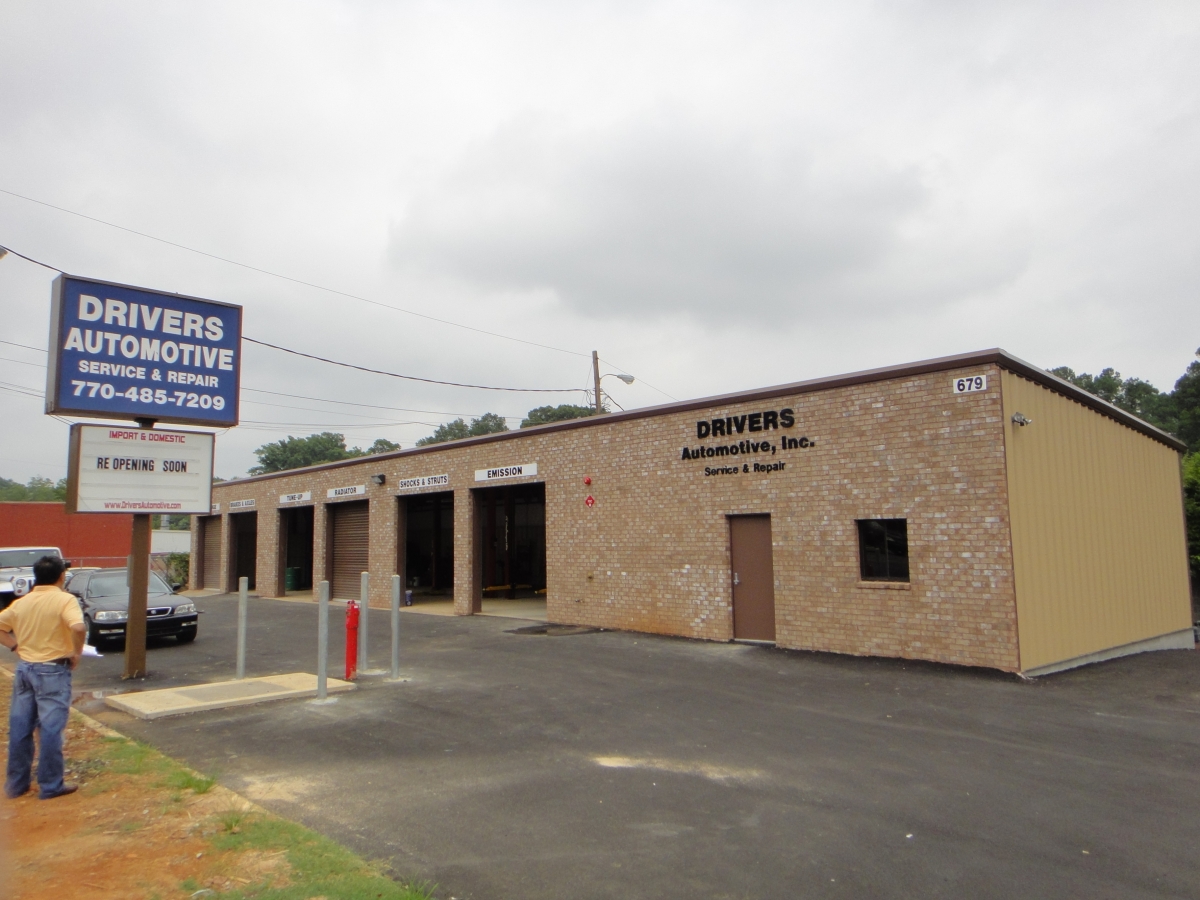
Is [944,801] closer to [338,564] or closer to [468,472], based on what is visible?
[468,472]

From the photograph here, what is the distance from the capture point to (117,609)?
15.8m

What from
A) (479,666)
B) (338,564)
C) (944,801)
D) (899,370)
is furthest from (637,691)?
(338,564)

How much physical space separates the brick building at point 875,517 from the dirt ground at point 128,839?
971 centimetres

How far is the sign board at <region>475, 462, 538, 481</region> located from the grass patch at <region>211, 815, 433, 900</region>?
1397 centimetres

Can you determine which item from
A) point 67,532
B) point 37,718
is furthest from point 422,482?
point 67,532

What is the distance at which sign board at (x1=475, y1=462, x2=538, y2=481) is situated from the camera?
19484 millimetres

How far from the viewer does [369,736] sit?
8188mm

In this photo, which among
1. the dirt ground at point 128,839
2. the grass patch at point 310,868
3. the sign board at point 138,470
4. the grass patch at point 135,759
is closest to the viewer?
the grass patch at point 310,868

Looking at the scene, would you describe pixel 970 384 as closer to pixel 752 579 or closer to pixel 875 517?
pixel 875 517

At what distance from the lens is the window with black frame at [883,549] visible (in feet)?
41.5

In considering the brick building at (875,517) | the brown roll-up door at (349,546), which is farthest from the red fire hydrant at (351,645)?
the brown roll-up door at (349,546)

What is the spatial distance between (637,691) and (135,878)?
262 inches

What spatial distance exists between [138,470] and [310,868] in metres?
9.24

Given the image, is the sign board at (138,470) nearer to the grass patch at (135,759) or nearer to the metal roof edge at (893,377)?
the grass patch at (135,759)
